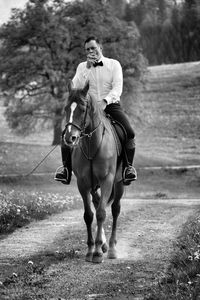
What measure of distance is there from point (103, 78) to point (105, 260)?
137 inches

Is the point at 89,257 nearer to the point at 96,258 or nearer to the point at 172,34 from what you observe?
the point at 96,258

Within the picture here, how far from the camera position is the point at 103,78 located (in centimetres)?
1088

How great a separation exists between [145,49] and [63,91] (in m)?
74.9

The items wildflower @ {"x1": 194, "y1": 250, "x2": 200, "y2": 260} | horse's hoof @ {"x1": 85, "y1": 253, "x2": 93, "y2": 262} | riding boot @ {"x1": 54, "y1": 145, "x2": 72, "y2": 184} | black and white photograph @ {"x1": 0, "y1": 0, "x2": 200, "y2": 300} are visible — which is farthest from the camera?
riding boot @ {"x1": 54, "y1": 145, "x2": 72, "y2": 184}

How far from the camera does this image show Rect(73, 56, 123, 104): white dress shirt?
35.4ft

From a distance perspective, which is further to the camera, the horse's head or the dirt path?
the horse's head

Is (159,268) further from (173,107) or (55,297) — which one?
(173,107)

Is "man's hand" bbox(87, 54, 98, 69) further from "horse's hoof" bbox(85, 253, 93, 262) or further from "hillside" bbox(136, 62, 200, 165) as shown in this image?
"hillside" bbox(136, 62, 200, 165)

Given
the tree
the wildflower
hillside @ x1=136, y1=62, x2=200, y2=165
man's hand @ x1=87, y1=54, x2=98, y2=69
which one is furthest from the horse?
the tree

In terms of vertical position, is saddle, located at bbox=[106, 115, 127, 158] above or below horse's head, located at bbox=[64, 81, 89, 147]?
below

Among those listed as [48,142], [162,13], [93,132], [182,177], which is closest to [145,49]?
[162,13]

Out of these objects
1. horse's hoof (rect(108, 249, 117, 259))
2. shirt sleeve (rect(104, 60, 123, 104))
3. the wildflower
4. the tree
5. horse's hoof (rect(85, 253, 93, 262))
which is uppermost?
shirt sleeve (rect(104, 60, 123, 104))

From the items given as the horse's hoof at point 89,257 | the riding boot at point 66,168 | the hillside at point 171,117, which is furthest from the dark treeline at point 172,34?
the horse's hoof at point 89,257

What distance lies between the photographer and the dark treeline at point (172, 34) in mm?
108250
